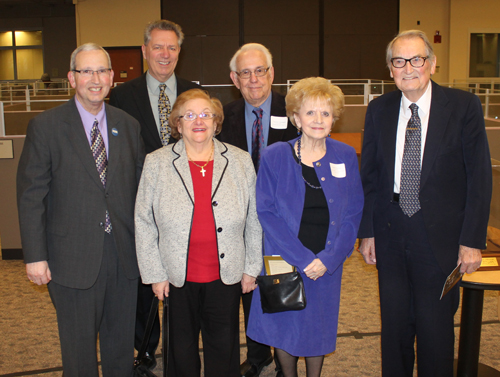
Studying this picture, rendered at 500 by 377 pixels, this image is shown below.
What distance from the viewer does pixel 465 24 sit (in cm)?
1420

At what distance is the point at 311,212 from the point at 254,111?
2.52ft

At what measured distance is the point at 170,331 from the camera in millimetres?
2055

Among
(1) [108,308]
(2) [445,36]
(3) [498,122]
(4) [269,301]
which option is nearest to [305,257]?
(4) [269,301]

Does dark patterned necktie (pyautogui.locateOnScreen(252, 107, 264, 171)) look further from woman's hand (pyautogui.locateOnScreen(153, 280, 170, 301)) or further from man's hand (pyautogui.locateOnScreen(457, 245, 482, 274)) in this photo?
man's hand (pyautogui.locateOnScreen(457, 245, 482, 274))

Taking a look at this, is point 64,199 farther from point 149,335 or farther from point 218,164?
point 149,335

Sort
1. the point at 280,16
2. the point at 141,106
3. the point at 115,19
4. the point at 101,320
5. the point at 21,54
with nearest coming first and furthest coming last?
1. the point at 101,320
2. the point at 141,106
3. the point at 115,19
4. the point at 280,16
5. the point at 21,54

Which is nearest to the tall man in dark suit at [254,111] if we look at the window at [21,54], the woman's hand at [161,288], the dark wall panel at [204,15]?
the woman's hand at [161,288]

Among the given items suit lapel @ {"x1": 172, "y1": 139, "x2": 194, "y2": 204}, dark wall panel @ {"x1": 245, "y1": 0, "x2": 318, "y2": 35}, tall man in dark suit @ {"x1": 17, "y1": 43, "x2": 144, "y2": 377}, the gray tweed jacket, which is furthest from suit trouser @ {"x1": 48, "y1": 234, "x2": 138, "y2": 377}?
dark wall panel @ {"x1": 245, "y1": 0, "x2": 318, "y2": 35}

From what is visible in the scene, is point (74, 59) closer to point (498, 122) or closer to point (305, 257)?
point (305, 257)

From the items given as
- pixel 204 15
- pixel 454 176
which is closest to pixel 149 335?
pixel 454 176

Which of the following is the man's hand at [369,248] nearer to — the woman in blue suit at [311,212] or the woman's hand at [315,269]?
the woman in blue suit at [311,212]

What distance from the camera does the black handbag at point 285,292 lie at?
2.01 meters

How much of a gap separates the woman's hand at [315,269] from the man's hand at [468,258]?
1.96 ft

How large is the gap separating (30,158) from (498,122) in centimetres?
526
